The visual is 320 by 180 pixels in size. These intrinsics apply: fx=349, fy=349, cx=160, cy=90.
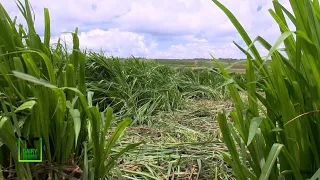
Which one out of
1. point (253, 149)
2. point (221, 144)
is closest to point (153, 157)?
point (221, 144)

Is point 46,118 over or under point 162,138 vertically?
over

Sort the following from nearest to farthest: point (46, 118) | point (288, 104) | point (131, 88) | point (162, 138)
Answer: point (288, 104)
point (46, 118)
point (162, 138)
point (131, 88)

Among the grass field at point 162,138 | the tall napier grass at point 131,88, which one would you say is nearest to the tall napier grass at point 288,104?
the grass field at point 162,138

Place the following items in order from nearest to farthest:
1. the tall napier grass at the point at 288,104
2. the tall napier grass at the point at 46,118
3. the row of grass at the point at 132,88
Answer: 1. the tall napier grass at the point at 288,104
2. the tall napier grass at the point at 46,118
3. the row of grass at the point at 132,88

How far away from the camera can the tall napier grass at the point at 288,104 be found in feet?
2.46

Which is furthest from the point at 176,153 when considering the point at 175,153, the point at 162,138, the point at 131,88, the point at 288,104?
the point at 131,88

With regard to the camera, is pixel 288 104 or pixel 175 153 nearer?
pixel 288 104

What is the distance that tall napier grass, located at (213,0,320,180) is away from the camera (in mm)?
751

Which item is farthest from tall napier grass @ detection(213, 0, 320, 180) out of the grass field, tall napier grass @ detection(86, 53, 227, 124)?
tall napier grass @ detection(86, 53, 227, 124)

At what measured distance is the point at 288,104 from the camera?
76cm

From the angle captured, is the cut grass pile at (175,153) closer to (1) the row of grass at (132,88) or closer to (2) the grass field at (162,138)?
(2) the grass field at (162,138)

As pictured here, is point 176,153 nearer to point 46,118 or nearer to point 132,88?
point 46,118

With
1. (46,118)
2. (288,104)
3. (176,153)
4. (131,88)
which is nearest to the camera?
(288,104)

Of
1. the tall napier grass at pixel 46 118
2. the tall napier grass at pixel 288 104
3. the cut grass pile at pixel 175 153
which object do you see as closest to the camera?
the tall napier grass at pixel 288 104
